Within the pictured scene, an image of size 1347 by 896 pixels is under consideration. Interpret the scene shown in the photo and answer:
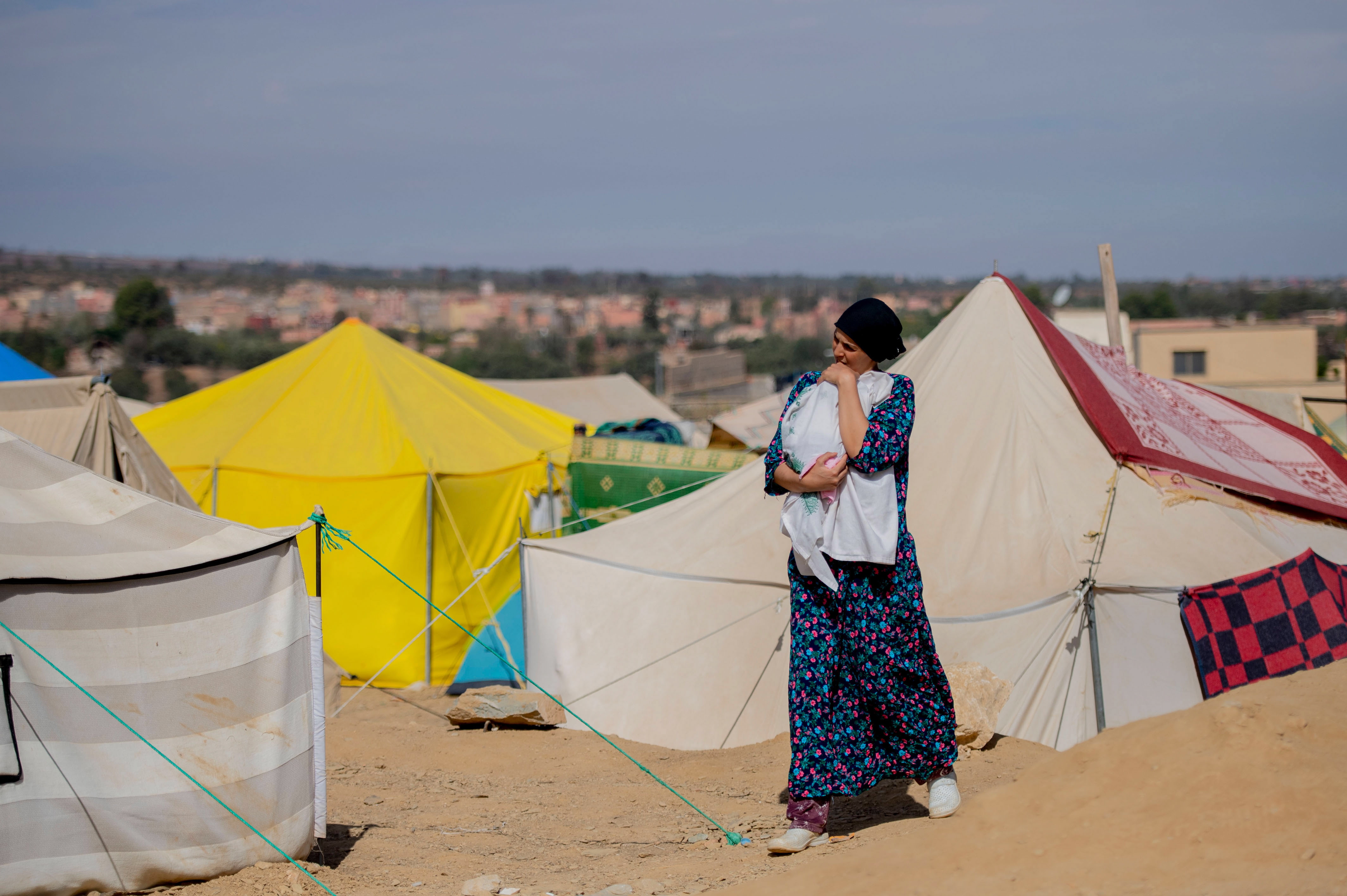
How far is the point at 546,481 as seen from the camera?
863 cm

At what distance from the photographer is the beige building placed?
99.0 feet

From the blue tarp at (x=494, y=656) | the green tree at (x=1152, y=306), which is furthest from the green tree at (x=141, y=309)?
the green tree at (x=1152, y=306)

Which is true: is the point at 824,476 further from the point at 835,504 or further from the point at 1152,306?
the point at 1152,306

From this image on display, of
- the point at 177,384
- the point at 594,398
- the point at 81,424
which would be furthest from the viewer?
the point at 177,384

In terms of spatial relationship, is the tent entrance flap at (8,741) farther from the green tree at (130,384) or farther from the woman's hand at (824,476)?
the green tree at (130,384)

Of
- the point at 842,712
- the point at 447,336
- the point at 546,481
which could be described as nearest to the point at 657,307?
the point at 447,336

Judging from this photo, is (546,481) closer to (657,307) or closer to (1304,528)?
(1304,528)

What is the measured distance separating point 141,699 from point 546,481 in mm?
5852

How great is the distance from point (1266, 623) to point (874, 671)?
1.91m

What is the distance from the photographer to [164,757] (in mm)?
2797

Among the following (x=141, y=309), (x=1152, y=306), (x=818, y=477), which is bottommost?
(x=818, y=477)

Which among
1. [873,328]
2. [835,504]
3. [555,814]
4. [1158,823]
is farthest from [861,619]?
[555,814]

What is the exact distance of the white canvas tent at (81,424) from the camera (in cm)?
573

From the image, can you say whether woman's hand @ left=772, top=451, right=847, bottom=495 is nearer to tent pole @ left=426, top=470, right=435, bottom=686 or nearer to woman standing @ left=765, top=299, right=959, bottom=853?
woman standing @ left=765, top=299, right=959, bottom=853
